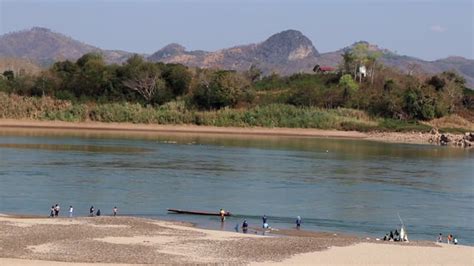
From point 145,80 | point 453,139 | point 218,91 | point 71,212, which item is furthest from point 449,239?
point 145,80

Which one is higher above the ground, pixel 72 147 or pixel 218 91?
pixel 218 91

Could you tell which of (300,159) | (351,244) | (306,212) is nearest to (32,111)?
(300,159)

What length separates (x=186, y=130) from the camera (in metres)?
93.5

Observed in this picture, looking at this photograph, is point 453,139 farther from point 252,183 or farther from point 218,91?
point 252,183

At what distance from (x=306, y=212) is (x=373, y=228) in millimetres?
3887

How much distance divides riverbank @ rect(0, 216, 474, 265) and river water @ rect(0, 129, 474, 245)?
311 cm

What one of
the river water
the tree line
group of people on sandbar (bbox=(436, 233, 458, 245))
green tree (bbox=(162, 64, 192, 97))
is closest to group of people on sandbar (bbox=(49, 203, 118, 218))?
the river water

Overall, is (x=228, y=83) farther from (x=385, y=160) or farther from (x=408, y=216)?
(x=408, y=216)

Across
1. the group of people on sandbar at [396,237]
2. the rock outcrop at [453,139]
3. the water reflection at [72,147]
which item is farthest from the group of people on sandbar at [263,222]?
the rock outcrop at [453,139]

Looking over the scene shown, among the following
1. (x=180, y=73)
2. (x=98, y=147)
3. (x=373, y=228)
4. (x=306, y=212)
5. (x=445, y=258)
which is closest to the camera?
(x=445, y=258)

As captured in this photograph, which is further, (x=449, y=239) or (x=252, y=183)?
(x=252, y=183)

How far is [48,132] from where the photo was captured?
8425cm

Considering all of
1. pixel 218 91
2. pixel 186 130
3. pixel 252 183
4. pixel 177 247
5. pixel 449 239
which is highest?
pixel 218 91

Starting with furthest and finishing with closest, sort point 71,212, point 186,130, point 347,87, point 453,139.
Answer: point 347,87
point 186,130
point 453,139
point 71,212
